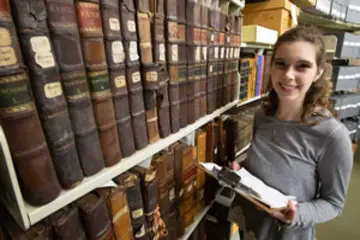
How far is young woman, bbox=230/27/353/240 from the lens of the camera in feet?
2.16

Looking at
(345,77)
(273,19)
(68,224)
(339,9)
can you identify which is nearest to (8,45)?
(68,224)

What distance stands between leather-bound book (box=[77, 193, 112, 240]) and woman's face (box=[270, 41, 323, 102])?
2.17 feet

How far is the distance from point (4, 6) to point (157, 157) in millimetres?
551

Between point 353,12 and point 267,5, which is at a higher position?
point 353,12

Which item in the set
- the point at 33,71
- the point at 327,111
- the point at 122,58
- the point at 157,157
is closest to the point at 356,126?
the point at 327,111

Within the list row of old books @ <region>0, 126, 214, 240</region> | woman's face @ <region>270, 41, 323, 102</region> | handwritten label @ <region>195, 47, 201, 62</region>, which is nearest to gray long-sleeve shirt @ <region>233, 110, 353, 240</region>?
woman's face @ <region>270, 41, 323, 102</region>

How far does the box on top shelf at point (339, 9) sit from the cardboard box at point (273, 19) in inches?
33.0

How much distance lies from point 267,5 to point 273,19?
10 centimetres

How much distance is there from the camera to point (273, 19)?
1342 mm

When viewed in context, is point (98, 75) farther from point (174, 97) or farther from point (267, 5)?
point (267, 5)

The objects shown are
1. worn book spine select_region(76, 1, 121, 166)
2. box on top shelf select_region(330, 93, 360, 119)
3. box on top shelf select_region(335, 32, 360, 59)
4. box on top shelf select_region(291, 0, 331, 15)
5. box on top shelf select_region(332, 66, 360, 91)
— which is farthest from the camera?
box on top shelf select_region(330, 93, 360, 119)

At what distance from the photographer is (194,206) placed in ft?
3.22

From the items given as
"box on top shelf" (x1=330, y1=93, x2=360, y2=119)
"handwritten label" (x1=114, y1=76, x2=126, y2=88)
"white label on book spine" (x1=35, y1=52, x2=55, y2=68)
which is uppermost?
"white label on book spine" (x1=35, y1=52, x2=55, y2=68)

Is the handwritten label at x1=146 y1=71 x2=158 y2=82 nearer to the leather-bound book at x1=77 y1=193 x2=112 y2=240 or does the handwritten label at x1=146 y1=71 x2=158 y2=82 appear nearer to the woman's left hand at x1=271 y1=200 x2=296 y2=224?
the leather-bound book at x1=77 y1=193 x2=112 y2=240
